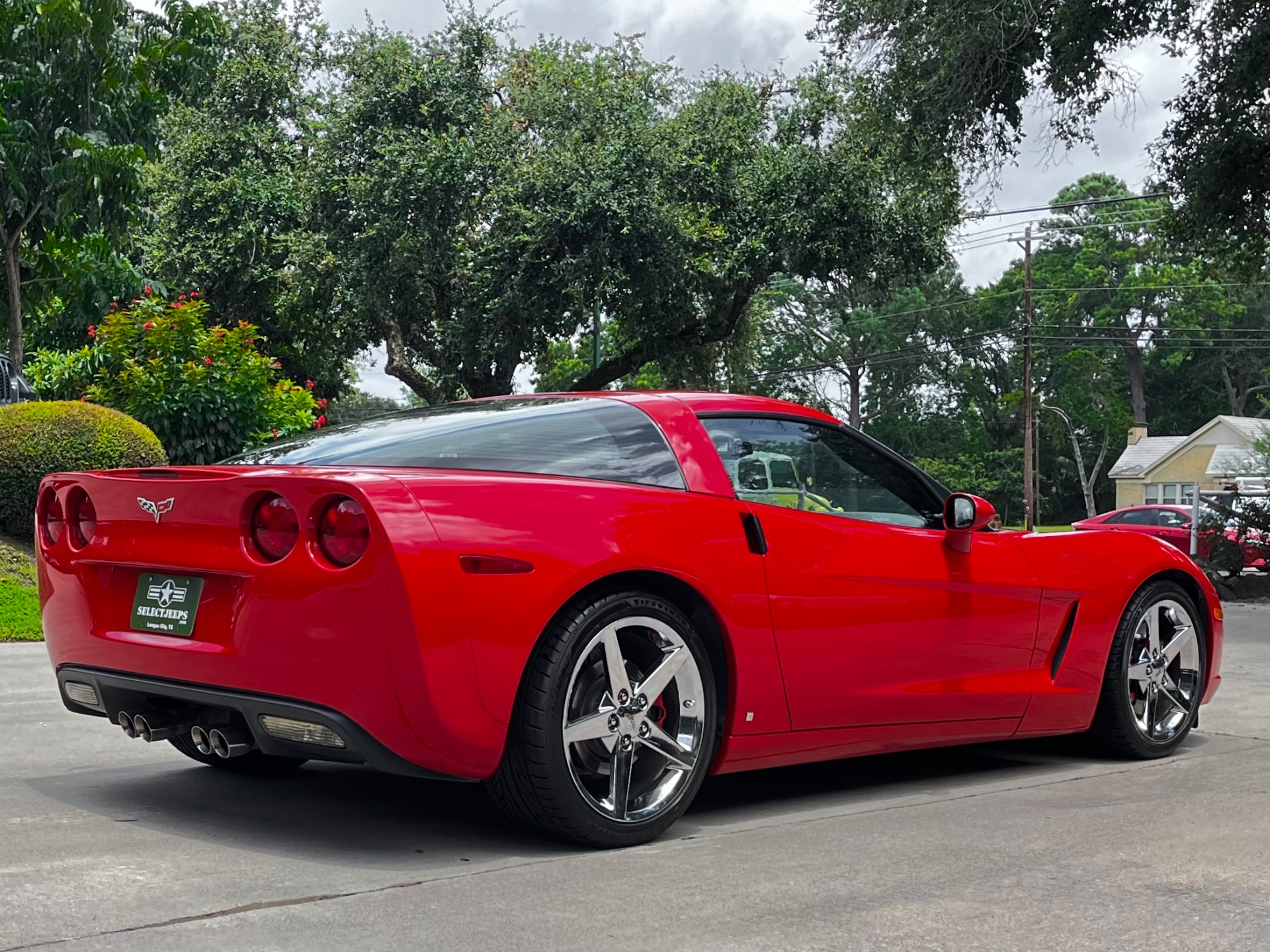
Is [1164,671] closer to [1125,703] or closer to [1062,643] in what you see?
[1125,703]

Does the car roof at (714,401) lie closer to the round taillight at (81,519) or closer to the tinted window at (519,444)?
the tinted window at (519,444)

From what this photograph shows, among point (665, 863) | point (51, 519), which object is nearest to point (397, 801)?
point (665, 863)

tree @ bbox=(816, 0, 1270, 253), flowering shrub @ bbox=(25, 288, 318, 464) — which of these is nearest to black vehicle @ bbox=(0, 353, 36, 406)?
flowering shrub @ bbox=(25, 288, 318, 464)

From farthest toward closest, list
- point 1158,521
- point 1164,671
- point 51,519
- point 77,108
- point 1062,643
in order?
point 1158,521 < point 77,108 < point 1164,671 < point 1062,643 < point 51,519

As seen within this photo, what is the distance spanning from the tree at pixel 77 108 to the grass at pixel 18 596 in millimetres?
7902

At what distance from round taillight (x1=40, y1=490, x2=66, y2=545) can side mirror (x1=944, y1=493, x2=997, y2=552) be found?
3.06 meters

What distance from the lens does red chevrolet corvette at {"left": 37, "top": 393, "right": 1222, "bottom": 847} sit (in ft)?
13.2

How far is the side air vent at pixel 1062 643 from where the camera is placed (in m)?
5.86

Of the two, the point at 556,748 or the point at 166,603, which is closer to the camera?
the point at 556,748

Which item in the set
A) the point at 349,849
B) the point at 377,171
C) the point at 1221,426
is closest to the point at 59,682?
the point at 349,849

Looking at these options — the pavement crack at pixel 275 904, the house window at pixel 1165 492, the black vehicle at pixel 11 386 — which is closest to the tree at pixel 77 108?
the black vehicle at pixel 11 386

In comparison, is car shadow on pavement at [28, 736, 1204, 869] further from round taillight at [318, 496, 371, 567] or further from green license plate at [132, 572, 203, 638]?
round taillight at [318, 496, 371, 567]

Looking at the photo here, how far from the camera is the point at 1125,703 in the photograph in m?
6.14

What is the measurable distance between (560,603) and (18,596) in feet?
29.2
